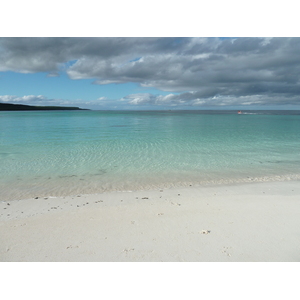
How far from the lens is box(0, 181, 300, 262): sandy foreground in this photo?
4.53 m

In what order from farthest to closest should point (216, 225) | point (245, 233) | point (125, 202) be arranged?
point (125, 202) < point (216, 225) < point (245, 233)

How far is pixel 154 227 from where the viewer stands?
18.5 feet

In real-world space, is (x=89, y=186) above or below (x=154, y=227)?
above

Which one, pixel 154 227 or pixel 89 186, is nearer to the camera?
pixel 154 227

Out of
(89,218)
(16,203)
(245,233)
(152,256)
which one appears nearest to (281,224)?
(245,233)

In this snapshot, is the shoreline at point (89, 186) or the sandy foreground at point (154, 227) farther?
the shoreline at point (89, 186)

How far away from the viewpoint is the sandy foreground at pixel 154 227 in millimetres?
4527

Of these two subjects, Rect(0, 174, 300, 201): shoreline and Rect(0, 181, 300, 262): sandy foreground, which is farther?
Rect(0, 174, 300, 201): shoreline

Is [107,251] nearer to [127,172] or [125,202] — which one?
[125,202]

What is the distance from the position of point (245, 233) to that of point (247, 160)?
10.7 metres

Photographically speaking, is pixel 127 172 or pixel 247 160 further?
pixel 247 160

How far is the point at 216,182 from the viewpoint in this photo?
10.5m

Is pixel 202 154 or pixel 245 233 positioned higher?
pixel 202 154

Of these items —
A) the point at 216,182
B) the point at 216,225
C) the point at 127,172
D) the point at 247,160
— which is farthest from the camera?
the point at 247,160
